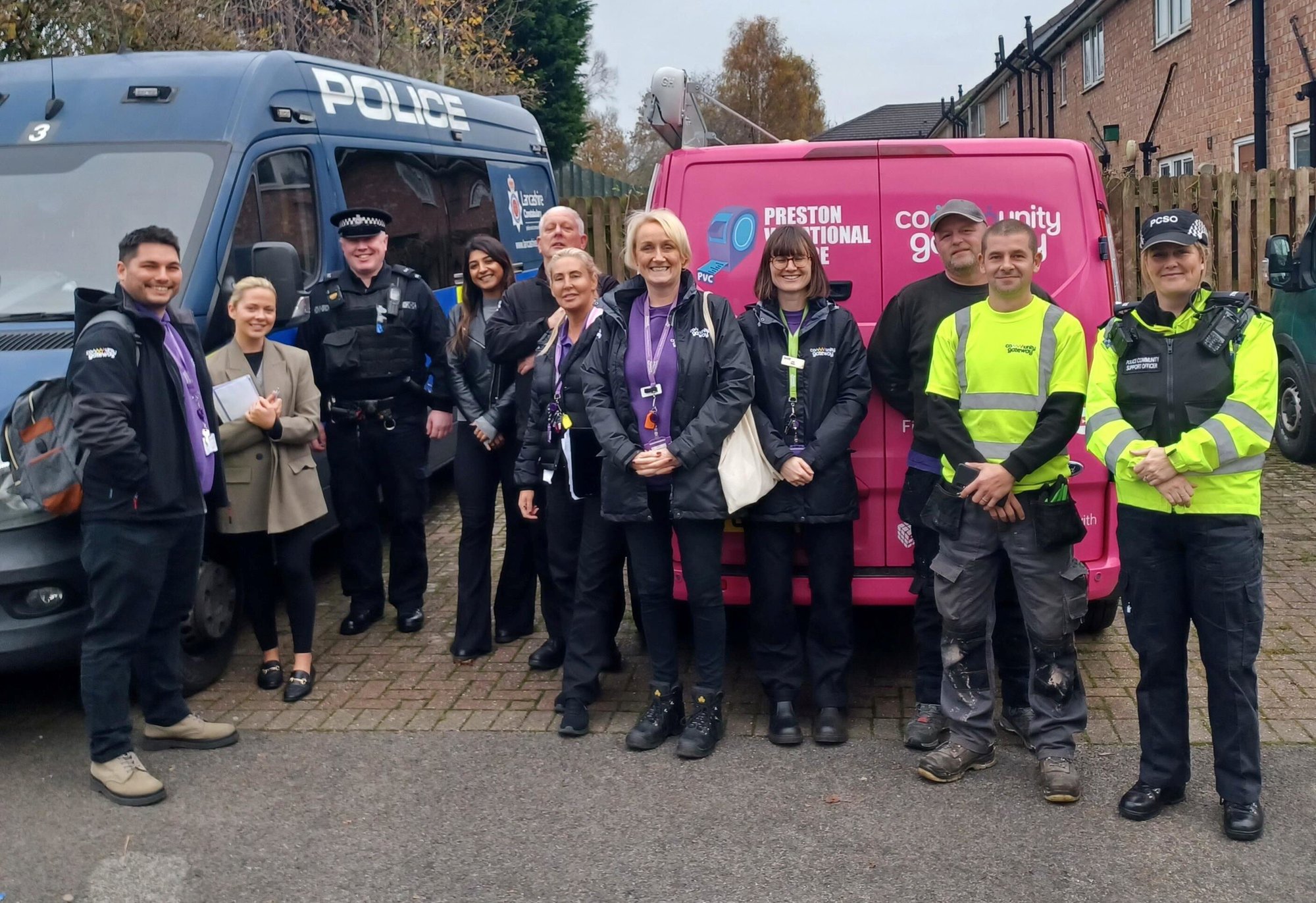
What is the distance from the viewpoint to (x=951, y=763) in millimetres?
4344

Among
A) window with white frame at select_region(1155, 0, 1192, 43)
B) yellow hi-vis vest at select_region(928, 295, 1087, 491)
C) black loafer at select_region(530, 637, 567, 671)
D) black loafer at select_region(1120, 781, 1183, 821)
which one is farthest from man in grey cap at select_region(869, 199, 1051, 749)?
window with white frame at select_region(1155, 0, 1192, 43)

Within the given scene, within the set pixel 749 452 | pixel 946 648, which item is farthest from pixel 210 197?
pixel 946 648

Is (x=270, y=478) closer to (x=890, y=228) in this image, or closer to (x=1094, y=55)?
(x=890, y=228)

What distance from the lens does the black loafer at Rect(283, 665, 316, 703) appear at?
17.4ft

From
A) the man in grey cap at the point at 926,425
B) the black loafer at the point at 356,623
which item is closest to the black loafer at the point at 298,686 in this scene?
the black loafer at the point at 356,623

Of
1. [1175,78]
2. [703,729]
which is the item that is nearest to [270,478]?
[703,729]

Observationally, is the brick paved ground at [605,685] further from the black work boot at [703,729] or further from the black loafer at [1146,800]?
the black loafer at [1146,800]

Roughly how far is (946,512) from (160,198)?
365cm

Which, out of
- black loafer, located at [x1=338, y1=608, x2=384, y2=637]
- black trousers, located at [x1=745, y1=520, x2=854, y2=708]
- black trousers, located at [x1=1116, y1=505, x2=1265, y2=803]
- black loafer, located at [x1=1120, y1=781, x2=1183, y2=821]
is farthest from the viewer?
black loafer, located at [x1=338, y1=608, x2=384, y2=637]

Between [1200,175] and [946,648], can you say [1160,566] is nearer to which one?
[946,648]

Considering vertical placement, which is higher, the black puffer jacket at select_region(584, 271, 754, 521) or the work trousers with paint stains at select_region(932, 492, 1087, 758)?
the black puffer jacket at select_region(584, 271, 754, 521)

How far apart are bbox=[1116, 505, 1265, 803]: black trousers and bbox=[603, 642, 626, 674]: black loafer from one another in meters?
2.22

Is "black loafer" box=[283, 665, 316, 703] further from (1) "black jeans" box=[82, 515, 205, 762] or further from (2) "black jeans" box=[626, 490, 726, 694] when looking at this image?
(2) "black jeans" box=[626, 490, 726, 694]

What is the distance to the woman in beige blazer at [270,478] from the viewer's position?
206 inches
